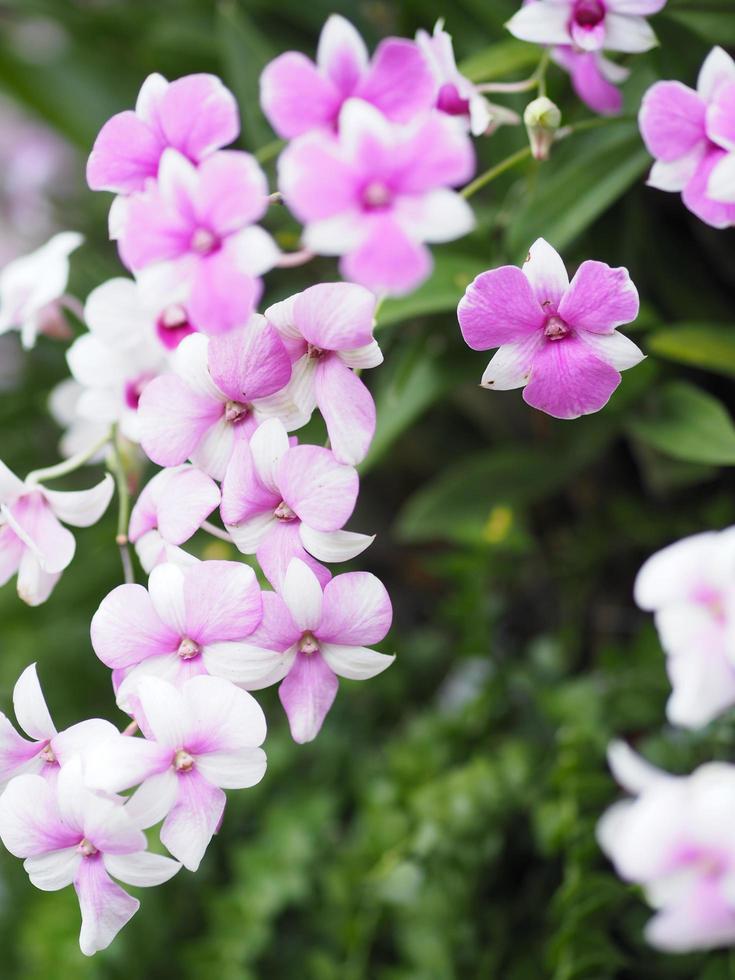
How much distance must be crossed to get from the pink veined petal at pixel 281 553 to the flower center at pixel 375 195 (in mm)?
116

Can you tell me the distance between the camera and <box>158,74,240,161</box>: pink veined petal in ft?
1.04

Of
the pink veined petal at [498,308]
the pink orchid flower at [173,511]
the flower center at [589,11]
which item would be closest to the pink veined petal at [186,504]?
the pink orchid flower at [173,511]

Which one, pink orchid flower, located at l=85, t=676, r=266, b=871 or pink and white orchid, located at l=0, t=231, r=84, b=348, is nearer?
pink orchid flower, located at l=85, t=676, r=266, b=871

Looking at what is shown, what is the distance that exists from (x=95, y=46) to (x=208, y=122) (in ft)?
2.04

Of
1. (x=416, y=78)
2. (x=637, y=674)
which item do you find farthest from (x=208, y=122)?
(x=637, y=674)

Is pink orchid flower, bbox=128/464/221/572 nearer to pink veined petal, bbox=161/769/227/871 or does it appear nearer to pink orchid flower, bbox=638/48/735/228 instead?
pink veined petal, bbox=161/769/227/871

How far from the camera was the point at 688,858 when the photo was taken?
253mm

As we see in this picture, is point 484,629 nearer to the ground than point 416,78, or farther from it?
nearer to the ground

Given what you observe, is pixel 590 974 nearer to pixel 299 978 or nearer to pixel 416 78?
pixel 299 978

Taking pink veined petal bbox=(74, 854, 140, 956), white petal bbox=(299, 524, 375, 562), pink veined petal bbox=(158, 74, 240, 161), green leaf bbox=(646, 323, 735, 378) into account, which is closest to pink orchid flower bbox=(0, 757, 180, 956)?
pink veined petal bbox=(74, 854, 140, 956)

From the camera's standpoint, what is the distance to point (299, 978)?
622 millimetres

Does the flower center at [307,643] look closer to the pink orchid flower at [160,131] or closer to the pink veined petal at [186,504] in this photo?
the pink veined petal at [186,504]

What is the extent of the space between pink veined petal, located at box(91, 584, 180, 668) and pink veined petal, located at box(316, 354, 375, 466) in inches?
3.2

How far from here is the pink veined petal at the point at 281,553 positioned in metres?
0.33
